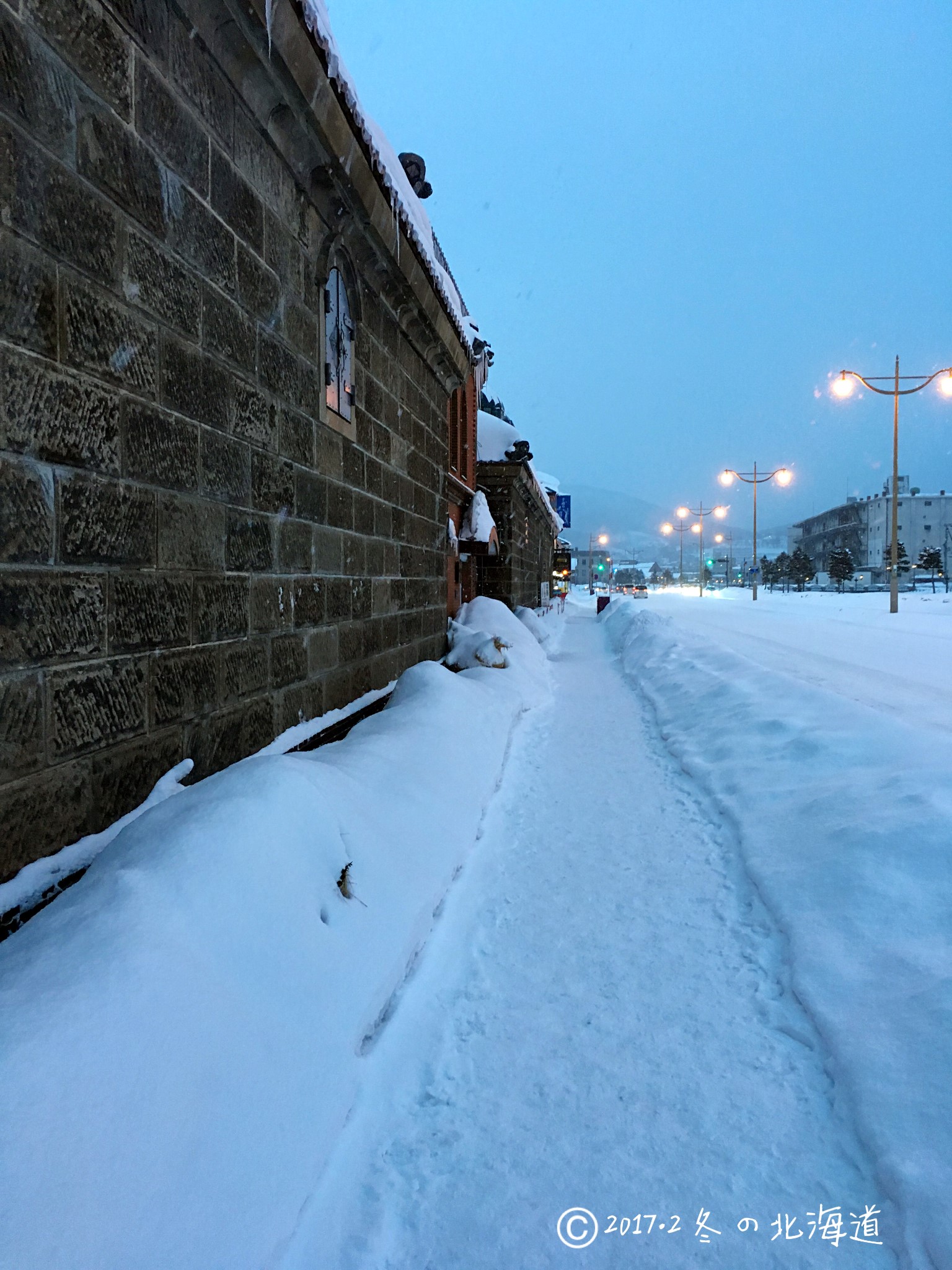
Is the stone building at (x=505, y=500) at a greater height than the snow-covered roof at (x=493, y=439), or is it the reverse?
the snow-covered roof at (x=493, y=439)

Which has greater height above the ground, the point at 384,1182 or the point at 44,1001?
the point at 44,1001

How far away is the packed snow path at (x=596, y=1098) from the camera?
5.14 feet

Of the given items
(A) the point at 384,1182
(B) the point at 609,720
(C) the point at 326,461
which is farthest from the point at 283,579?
(B) the point at 609,720

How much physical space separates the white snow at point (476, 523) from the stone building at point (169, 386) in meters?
8.20

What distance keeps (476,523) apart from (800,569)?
6725 centimetres

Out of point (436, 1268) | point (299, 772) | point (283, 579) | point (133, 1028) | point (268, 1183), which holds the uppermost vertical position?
point (283, 579)

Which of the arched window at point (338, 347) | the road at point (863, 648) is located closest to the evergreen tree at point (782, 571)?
the road at point (863, 648)

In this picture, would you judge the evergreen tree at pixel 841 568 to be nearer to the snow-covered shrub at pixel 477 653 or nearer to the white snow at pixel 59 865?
the snow-covered shrub at pixel 477 653

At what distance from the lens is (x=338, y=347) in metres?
4.55

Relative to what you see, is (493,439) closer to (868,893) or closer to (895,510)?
(895,510)

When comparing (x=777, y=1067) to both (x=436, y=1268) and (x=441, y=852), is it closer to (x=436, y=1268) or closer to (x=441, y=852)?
(x=436, y=1268)

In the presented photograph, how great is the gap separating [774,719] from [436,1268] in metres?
4.65

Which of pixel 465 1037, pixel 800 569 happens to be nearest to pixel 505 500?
pixel 465 1037

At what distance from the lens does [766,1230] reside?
5.17 ft
